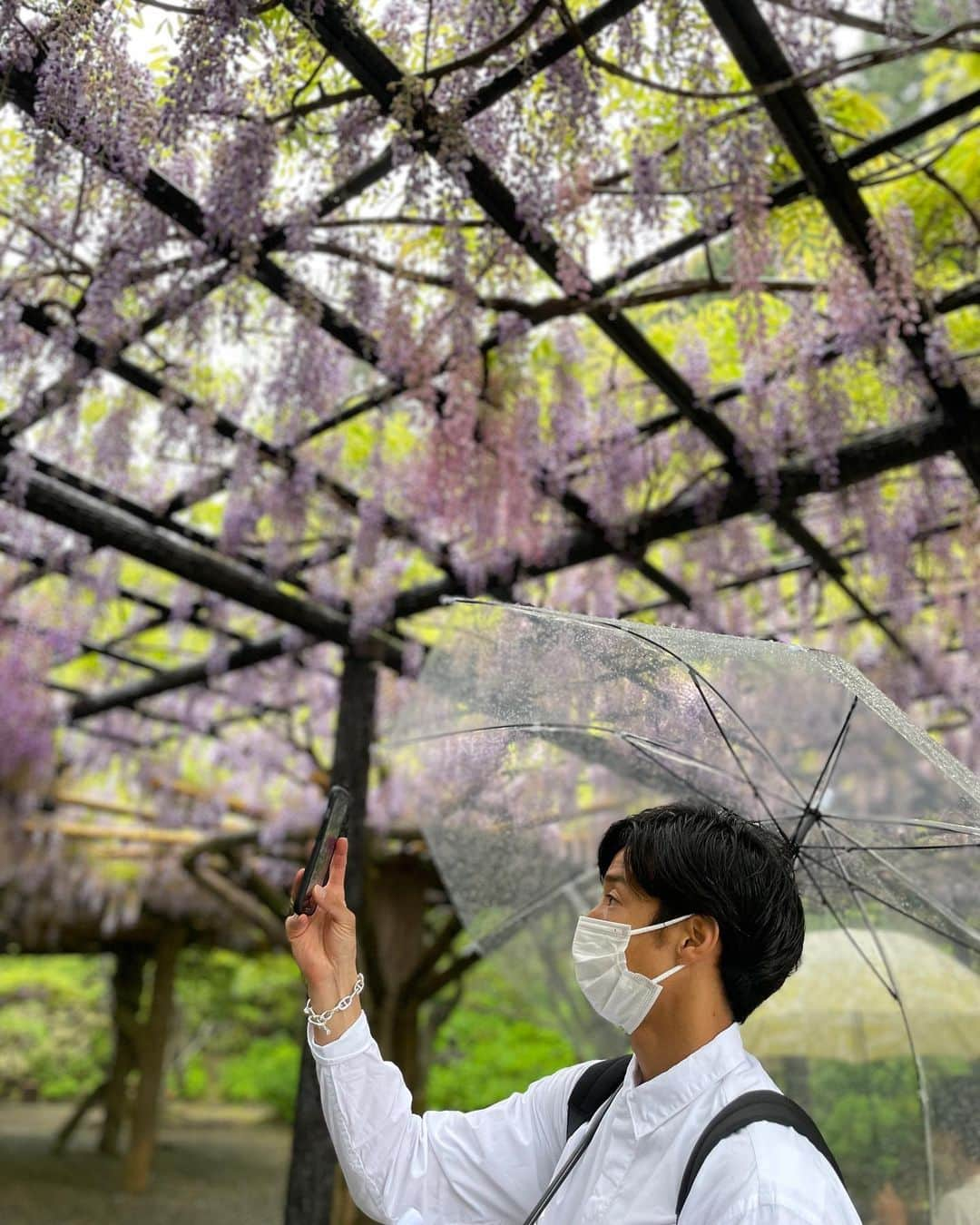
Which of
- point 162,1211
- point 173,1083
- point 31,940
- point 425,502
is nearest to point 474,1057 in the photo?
point 162,1211

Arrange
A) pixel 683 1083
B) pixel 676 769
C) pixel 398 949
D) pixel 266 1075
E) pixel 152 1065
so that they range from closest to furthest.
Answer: pixel 683 1083 < pixel 676 769 < pixel 398 949 < pixel 152 1065 < pixel 266 1075

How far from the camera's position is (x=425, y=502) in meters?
3.84

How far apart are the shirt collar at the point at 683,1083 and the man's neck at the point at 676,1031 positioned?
14 mm

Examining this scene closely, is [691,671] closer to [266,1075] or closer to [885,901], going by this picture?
[885,901]

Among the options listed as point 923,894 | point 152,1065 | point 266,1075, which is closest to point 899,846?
point 923,894

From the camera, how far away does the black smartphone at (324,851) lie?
1.38 m

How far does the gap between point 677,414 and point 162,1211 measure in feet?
27.6

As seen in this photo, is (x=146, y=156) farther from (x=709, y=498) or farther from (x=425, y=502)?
(x=709, y=498)

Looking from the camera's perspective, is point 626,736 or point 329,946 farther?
point 626,736

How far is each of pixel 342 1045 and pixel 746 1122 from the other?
1.72 ft

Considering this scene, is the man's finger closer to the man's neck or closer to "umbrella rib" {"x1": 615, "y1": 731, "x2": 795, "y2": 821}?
the man's neck

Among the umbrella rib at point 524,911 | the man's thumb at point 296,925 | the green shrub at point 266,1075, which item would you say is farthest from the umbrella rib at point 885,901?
the green shrub at point 266,1075

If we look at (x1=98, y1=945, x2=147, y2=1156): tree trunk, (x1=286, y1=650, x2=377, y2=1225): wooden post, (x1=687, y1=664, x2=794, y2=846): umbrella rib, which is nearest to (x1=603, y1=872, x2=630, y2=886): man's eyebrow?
(x1=687, y1=664, x2=794, y2=846): umbrella rib

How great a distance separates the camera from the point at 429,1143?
1459 mm
